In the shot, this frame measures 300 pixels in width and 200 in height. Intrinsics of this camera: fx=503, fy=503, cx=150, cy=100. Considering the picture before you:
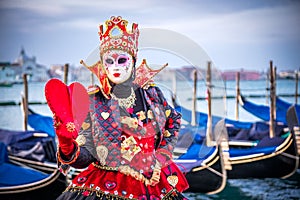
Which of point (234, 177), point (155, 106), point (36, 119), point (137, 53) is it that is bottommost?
point (234, 177)

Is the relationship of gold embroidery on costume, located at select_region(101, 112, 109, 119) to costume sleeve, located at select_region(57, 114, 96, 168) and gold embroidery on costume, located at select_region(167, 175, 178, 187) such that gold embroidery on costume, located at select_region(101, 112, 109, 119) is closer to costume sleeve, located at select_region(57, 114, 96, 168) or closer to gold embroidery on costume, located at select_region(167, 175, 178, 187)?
costume sleeve, located at select_region(57, 114, 96, 168)

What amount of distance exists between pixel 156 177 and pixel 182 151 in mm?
355

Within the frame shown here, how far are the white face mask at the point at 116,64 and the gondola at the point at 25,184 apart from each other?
2.31 meters

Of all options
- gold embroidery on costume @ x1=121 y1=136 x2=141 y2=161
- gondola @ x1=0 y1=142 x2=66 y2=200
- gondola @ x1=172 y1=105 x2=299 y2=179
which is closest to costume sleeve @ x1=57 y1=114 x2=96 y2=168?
gold embroidery on costume @ x1=121 y1=136 x2=141 y2=161

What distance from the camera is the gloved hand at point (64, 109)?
175 cm

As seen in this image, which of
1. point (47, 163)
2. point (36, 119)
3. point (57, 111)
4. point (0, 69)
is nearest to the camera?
point (57, 111)

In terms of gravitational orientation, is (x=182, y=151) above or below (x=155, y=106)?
below

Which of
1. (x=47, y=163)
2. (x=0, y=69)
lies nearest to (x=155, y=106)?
(x=47, y=163)

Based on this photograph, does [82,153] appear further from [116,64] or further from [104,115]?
[116,64]

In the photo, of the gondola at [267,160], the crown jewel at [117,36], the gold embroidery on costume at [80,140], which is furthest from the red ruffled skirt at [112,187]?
the gondola at [267,160]

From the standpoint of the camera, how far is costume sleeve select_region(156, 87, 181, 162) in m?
2.08

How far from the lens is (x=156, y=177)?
200 cm

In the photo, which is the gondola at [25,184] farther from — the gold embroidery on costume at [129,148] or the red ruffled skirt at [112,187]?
the gold embroidery on costume at [129,148]

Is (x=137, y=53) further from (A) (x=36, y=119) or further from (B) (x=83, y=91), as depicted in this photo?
(A) (x=36, y=119)
